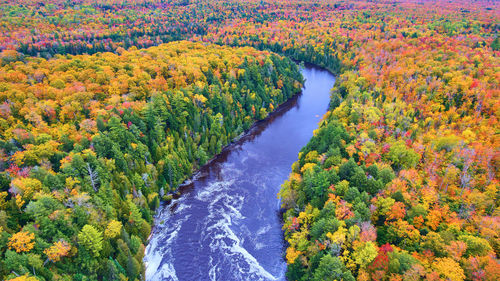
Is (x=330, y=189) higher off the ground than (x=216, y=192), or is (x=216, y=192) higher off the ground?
(x=330, y=189)

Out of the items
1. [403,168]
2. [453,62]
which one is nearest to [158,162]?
[403,168]

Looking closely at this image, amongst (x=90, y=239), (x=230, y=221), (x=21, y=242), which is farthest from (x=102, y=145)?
(x=230, y=221)

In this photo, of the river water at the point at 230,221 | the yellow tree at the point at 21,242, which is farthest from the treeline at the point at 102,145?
the river water at the point at 230,221

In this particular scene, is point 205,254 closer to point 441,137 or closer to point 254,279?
point 254,279

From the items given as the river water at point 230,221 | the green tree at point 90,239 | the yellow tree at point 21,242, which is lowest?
the river water at point 230,221

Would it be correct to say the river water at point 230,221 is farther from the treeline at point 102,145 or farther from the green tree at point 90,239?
the green tree at point 90,239

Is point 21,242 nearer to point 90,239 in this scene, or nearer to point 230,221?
point 90,239

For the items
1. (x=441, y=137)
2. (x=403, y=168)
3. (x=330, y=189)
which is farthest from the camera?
(x=441, y=137)

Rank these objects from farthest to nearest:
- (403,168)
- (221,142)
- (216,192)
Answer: (221,142) → (216,192) → (403,168)
